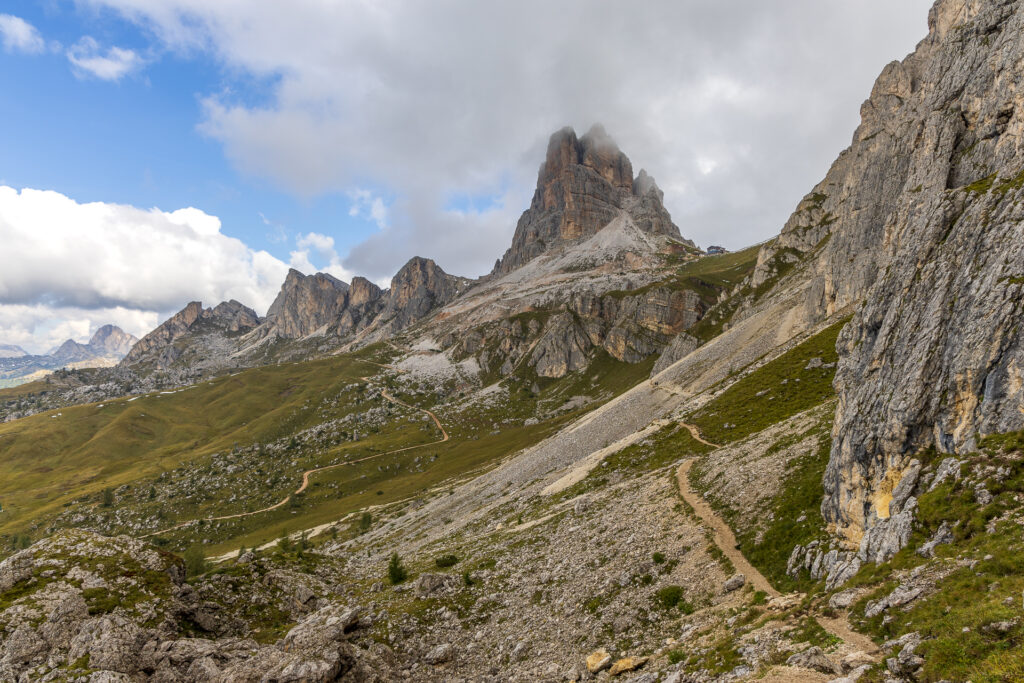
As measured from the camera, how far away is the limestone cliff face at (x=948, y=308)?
21953 mm

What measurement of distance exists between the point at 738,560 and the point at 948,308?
20160mm

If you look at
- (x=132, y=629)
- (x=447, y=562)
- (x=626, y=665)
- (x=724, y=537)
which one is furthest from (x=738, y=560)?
(x=132, y=629)

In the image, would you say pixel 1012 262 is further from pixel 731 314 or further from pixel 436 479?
pixel 731 314

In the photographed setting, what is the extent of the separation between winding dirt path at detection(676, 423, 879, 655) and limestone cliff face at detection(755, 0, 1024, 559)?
537cm

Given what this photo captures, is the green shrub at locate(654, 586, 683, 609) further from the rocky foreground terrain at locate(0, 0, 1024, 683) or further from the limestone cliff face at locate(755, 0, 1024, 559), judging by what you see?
the limestone cliff face at locate(755, 0, 1024, 559)

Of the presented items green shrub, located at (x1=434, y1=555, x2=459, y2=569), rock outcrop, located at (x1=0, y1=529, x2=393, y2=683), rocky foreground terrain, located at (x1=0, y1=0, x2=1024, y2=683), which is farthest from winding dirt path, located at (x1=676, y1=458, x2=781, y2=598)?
green shrub, located at (x1=434, y1=555, x2=459, y2=569)

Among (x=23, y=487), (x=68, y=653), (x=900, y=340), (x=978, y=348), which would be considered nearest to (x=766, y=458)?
(x=900, y=340)

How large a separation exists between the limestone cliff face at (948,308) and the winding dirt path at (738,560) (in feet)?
17.6

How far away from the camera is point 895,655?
14234 millimetres

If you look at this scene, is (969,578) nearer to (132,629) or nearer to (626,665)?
(626,665)

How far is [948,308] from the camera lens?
25703mm

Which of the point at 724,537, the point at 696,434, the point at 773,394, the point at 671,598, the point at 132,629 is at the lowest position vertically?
the point at 671,598

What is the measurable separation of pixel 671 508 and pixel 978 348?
23.9 metres

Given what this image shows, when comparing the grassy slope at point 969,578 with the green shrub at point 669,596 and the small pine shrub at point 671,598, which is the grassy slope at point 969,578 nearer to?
the small pine shrub at point 671,598
